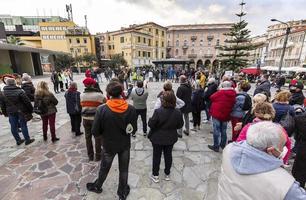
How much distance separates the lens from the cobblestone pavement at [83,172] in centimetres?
288

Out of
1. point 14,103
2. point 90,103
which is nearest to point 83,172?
point 90,103

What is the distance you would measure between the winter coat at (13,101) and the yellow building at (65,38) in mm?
43475

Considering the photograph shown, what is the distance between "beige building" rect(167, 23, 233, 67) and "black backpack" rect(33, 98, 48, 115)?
177 feet

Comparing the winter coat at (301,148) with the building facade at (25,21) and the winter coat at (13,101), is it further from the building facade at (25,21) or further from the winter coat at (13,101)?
the building facade at (25,21)

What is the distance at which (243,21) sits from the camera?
25516 mm

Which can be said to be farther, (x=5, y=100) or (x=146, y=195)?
(x=5, y=100)

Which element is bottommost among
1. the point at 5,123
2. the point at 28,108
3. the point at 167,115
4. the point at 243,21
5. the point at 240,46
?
the point at 5,123

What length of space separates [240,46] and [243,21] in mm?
3674

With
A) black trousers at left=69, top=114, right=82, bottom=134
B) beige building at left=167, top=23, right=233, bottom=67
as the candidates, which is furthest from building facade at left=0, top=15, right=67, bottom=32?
black trousers at left=69, top=114, right=82, bottom=134

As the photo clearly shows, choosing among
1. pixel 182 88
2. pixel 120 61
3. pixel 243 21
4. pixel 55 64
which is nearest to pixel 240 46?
pixel 243 21

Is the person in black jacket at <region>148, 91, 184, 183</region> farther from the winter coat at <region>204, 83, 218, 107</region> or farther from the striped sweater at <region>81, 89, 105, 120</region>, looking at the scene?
the winter coat at <region>204, 83, 218, 107</region>

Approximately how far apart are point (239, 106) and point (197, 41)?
181ft

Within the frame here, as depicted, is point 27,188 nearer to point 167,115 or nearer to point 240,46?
point 167,115

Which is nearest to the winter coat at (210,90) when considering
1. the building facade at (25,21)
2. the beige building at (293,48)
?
the beige building at (293,48)
